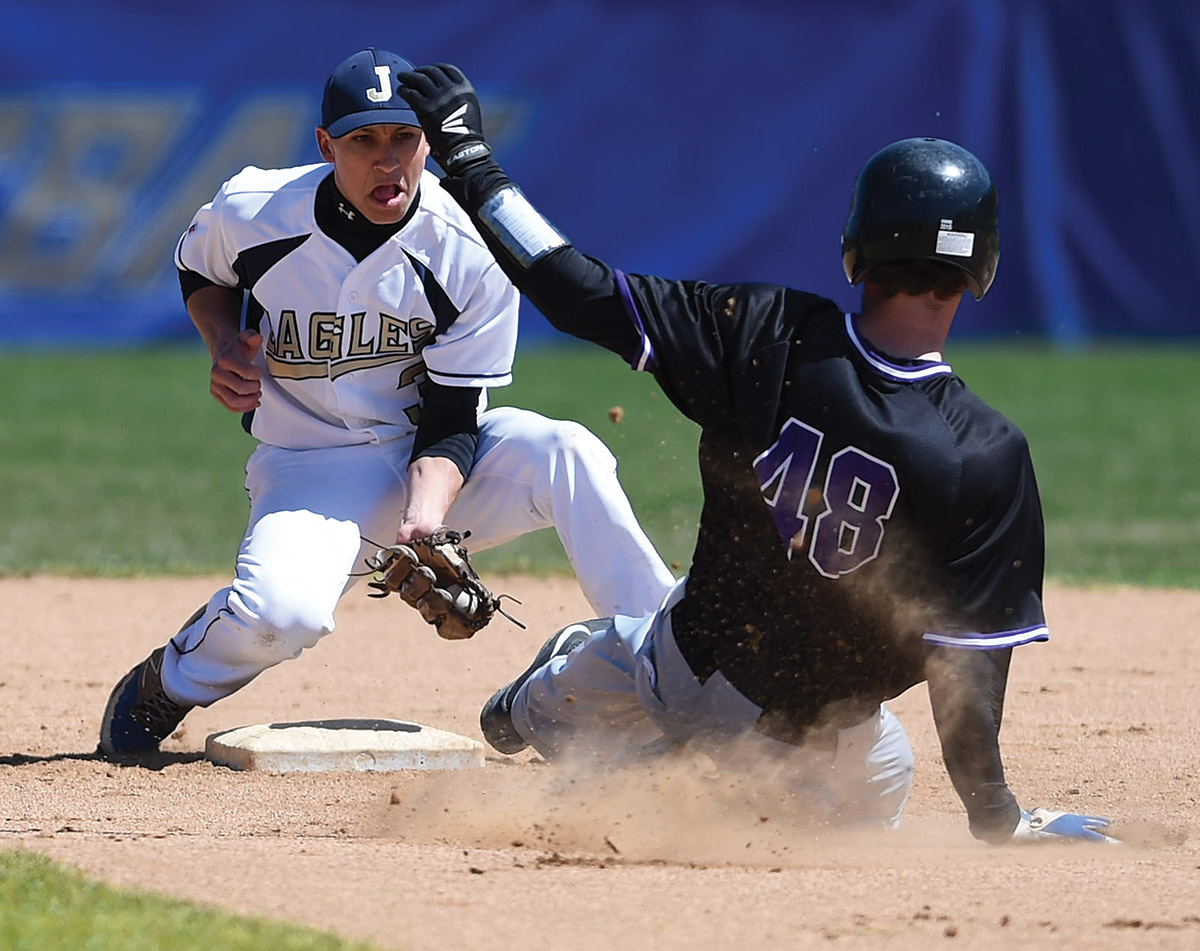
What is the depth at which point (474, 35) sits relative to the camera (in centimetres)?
1520

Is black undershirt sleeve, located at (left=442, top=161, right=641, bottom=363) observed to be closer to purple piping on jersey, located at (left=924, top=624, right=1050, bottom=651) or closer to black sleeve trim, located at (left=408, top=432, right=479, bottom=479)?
purple piping on jersey, located at (left=924, top=624, right=1050, bottom=651)

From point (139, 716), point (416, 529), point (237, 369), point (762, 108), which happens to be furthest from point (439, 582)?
point (762, 108)

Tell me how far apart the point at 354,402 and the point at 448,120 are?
1.49 m

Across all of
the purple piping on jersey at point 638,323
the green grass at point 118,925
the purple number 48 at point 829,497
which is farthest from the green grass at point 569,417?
the green grass at point 118,925

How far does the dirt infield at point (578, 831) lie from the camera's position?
2852mm

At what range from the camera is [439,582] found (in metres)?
4.10

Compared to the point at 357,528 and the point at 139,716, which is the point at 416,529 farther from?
the point at 139,716

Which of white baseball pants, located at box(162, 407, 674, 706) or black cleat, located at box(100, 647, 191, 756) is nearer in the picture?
white baseball pants, located at box(162, 407, 674, 706)

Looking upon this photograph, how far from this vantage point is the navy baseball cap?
4.32m

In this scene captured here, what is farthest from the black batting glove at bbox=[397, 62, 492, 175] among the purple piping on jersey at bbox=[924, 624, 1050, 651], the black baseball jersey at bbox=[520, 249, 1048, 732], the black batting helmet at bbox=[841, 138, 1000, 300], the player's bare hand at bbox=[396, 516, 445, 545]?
the purple piping on jersey at bbox=[924, 624, 1050, 651]

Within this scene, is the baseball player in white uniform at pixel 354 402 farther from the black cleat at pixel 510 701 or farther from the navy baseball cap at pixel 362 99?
the black cleat at pixel 510 701

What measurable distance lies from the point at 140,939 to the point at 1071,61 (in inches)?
564

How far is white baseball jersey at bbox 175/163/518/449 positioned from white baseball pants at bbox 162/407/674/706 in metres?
0.19

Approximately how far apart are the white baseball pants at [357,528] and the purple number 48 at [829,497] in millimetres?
1133
